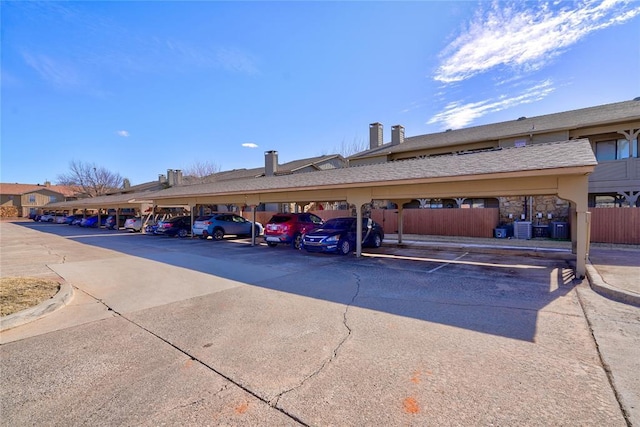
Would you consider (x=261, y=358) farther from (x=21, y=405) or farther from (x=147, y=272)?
(x=147, y=272)

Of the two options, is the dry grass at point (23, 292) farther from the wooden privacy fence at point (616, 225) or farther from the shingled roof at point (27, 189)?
the shingled roof at point (27, 189)

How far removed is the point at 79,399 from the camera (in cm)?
318

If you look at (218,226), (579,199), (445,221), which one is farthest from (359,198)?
(218,226)

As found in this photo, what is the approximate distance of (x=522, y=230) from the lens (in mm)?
17703

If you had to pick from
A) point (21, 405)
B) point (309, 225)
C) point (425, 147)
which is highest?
point (425, 147)

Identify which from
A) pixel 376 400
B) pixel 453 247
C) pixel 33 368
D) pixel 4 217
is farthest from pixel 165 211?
pixel 4 217

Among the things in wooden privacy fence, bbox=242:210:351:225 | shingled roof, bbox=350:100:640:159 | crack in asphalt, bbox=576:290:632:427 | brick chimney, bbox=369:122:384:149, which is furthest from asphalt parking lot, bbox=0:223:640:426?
brick chimney, bbox=369:122:384:149

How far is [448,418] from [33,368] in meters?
4.66

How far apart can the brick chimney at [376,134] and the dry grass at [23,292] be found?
78.1 ft

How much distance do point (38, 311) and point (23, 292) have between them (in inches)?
62.5

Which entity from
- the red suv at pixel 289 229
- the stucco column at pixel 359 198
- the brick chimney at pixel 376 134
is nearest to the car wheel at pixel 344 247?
the stucco column at pixel 359 198

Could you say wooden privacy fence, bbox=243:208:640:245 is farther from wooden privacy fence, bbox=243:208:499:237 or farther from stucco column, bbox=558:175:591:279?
stucco column, bbox=558:175:591:279

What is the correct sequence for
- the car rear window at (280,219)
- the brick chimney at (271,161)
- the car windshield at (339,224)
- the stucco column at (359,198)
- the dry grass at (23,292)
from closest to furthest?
1. the dry grass at (23,292)
2. the stucco column at (359,198)
3. the car windshield at (339,224)
4. the car rear window at (280,219)
5. the brick chimney at (271,161)

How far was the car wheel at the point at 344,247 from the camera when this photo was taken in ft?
41.0
